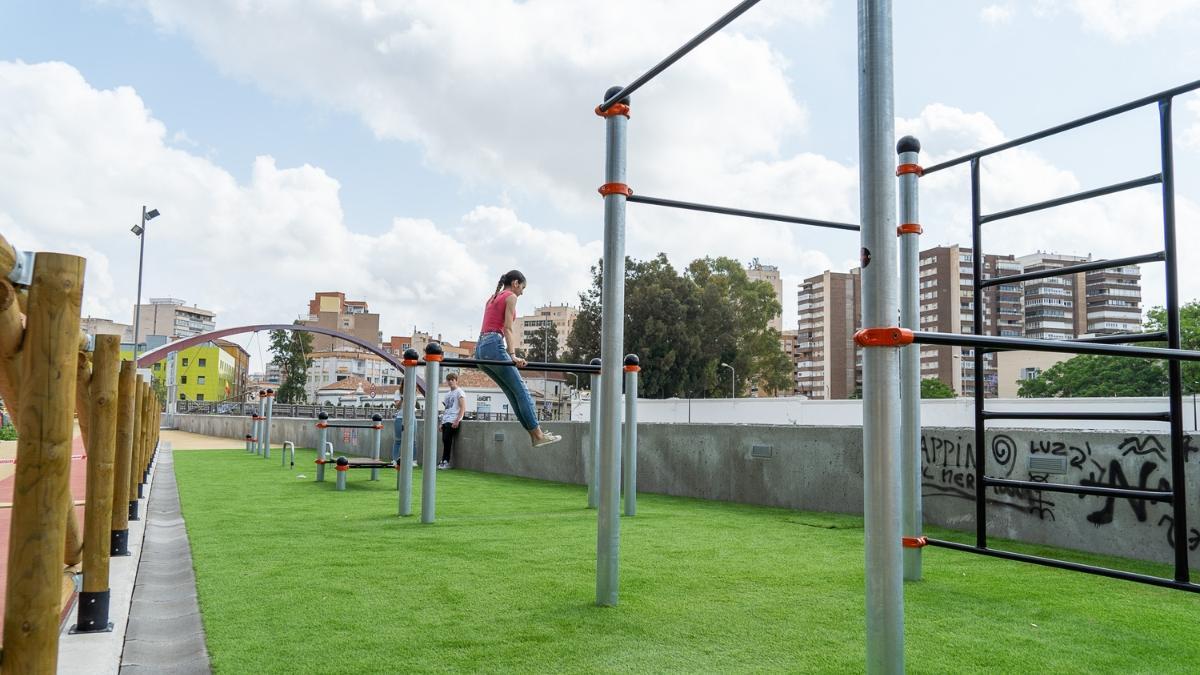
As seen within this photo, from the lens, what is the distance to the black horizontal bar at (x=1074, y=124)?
11.1 ft

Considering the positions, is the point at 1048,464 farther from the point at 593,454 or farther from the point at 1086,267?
the point at 593,454

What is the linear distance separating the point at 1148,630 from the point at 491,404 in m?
84.6

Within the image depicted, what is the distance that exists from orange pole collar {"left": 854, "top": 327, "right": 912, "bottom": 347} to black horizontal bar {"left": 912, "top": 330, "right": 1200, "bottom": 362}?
0.12 meters

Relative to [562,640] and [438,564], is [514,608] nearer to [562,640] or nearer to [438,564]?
[562,640]

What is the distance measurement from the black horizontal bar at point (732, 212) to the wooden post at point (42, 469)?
8.97 feet

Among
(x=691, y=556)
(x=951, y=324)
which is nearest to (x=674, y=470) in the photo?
(x=691, y=556)

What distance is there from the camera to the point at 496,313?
664 centimetres

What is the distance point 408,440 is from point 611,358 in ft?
12.8

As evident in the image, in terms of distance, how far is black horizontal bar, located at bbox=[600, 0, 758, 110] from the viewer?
10.3 ft

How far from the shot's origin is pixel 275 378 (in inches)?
5955

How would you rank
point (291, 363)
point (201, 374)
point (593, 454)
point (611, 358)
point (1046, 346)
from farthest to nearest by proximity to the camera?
point (201, 374) → point (291, 363) → point (593, 454) → point (611, 358) → point (1046, 346)

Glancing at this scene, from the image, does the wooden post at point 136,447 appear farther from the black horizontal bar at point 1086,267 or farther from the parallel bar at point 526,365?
the black horizontal bar at point 1086,267

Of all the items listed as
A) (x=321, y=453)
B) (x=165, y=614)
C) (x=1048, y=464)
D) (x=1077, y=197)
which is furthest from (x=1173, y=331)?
(x=321, y=453)

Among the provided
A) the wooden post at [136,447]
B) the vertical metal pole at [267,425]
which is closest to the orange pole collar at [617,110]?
the wooden post at [136,447]
